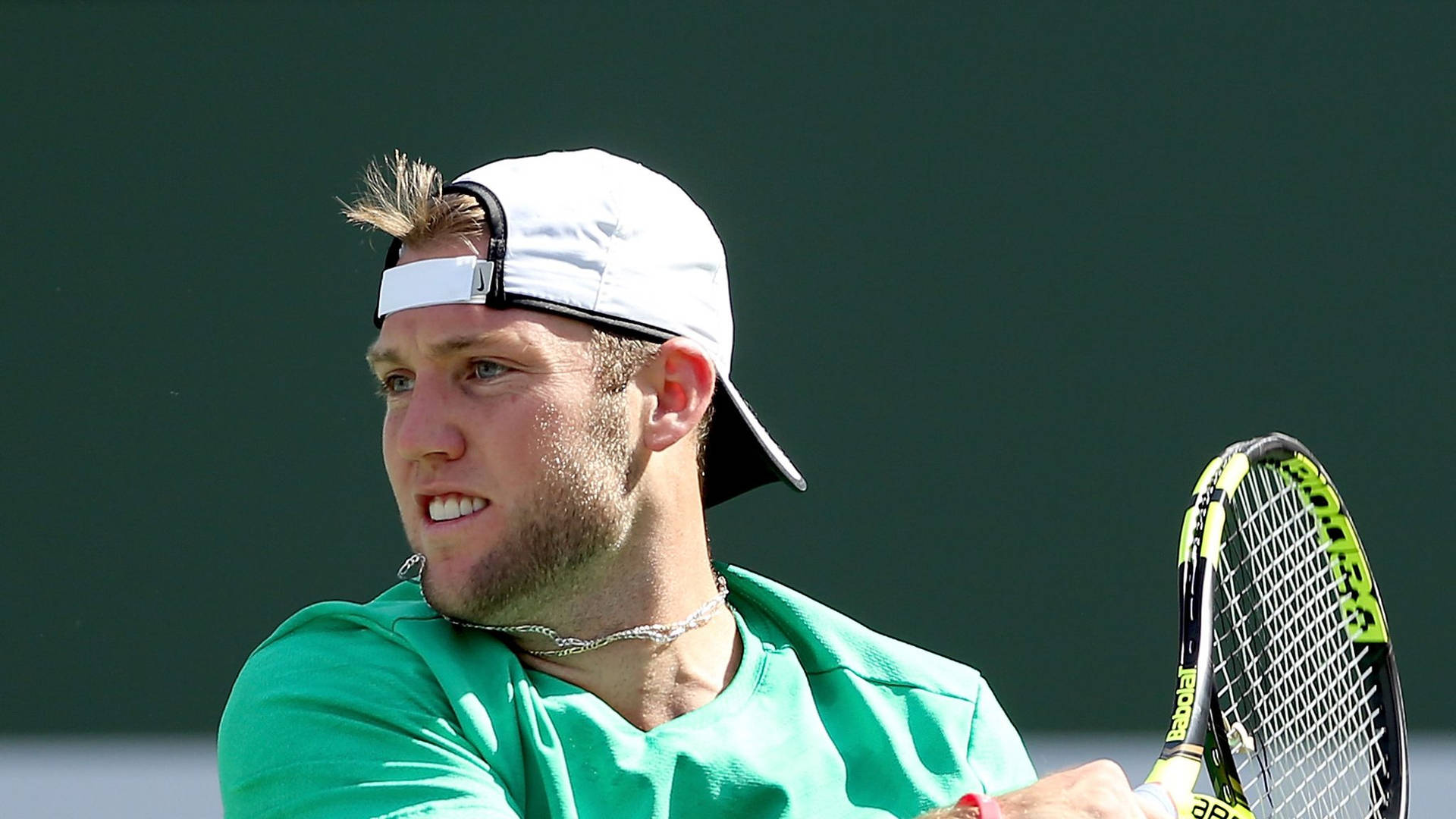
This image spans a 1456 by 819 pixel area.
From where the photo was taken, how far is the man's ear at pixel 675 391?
1.94 meters

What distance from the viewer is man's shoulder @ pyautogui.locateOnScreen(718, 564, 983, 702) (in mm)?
2012

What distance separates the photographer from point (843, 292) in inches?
136

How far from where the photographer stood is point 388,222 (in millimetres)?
1906

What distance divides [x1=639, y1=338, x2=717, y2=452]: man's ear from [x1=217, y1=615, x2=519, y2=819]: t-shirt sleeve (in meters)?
0.35

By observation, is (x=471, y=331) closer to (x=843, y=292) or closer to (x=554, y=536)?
→ (x=554, y=536)

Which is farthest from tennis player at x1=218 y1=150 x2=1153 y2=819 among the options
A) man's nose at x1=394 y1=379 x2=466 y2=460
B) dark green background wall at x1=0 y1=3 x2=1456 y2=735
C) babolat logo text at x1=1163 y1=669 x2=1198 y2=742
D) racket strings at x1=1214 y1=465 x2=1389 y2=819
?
dark green background wall at x1=0 y1=3 x2=1456 y2=735

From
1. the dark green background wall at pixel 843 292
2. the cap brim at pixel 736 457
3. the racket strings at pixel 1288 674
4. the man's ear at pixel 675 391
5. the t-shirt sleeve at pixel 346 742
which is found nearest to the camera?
the t-shirt sleeve at pixel 346 742

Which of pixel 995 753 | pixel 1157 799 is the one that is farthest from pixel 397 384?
pixel 1157 799

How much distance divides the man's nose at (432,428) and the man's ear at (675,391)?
0.21 meters

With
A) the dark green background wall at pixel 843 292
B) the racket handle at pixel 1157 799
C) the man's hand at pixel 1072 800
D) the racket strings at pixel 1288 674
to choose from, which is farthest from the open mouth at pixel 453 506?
the dark green background wall at pixel 843 292

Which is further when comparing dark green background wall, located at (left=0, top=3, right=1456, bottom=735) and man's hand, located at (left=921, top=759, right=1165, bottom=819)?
dark green background wall, located at (left=0, top=3, right=1456, bottom=735)

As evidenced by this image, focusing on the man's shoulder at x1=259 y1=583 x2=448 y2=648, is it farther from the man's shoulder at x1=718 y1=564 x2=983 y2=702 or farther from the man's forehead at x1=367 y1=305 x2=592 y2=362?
the man's shoulder at x1=718 y1=564 x2=983 y2=702

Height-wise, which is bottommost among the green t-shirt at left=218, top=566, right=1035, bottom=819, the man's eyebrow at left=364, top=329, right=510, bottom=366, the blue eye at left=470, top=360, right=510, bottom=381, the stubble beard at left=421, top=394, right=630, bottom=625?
the green t-shirt at left=218, top=566, right=1035, bottom=819

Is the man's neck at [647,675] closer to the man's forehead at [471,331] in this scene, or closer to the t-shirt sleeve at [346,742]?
the t-shirt sleeve at [346,742]
